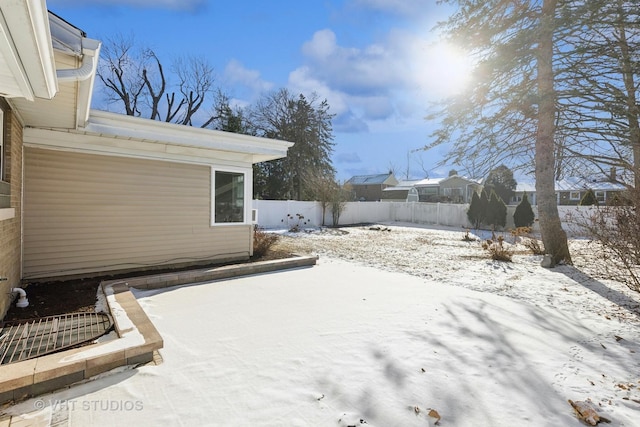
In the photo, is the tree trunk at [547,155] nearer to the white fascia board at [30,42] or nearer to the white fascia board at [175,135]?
the white fascia board at [175,135]

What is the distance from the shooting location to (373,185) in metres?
37.4

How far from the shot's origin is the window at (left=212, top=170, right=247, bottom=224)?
21.5 feet

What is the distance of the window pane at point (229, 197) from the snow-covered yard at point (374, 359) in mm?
1926

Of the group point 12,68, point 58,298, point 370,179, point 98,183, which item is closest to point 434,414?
point 12,68

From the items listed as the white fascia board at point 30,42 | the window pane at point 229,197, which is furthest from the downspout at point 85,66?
the window pane at point 229,197

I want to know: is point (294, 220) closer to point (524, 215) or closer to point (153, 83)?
point (524, 215)

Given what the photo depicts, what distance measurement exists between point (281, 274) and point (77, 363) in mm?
3777

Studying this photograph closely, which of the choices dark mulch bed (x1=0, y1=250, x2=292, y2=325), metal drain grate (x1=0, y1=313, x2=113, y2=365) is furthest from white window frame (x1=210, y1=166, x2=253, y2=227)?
metal drain grate (x1=0, y1=313, x2=113, y2=365)

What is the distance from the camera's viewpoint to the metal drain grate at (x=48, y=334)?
102 inches

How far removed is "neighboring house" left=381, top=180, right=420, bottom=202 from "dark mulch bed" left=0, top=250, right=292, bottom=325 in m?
29.6

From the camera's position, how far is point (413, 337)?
3.19 metres

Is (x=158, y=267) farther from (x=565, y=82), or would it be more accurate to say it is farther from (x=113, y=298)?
(x=565, y=82)

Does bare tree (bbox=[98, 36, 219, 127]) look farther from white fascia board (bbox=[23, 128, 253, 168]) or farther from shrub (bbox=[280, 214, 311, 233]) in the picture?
white fascia board (bbox=[23, 128, 253, 168])

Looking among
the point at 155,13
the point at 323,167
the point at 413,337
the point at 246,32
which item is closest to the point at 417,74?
the point at 246,32
